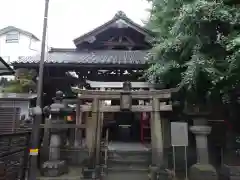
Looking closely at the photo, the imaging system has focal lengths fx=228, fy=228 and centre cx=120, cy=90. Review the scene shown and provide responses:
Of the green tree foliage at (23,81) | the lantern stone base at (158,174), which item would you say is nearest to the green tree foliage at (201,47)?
the lantern stone base at (158,174)

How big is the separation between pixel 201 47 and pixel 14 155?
6881mm

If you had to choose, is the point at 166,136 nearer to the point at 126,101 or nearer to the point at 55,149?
the point at 126,101

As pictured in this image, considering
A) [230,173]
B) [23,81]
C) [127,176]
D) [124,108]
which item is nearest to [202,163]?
[230,173]

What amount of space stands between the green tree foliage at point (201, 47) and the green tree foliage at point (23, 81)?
599 centimetres

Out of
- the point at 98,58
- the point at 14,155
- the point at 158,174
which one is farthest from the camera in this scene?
the point at 98,58

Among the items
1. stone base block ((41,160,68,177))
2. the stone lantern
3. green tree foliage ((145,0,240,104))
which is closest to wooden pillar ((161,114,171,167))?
green tree foliage ((145,0,240,104))

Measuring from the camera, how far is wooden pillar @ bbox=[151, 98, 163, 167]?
27.2ft

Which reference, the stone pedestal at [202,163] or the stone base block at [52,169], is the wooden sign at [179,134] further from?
the stone base block at [52,169]

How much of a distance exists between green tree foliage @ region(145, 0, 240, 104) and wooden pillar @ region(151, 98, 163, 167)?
1.35m

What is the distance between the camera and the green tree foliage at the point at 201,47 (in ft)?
21.5

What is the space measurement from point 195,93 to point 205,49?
6.47 ft

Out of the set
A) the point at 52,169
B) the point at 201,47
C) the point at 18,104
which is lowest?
the point at 52,169

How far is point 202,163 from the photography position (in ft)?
28.1

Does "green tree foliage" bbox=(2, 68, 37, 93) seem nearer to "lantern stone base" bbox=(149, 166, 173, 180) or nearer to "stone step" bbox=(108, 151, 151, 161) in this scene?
"stone step" bbox=(108, 151, 151, 161)
